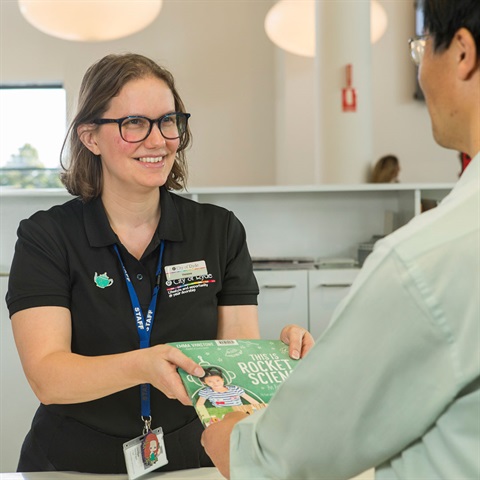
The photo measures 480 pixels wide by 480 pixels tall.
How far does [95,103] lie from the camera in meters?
1.92


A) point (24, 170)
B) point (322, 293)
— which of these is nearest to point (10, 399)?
point (322, 293)

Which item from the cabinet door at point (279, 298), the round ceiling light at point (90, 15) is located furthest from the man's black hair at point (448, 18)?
the round ceiling light at point (90, 15)

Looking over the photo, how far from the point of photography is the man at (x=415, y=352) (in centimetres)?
73

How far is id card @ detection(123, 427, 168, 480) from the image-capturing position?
1.58 meters

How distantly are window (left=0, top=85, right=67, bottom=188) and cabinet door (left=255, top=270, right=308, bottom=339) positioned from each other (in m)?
5.19

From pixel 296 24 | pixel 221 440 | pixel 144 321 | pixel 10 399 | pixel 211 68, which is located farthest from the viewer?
pixel 211 68

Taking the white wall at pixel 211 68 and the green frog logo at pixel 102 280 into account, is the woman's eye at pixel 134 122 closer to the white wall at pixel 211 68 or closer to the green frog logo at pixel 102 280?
the green frog logo at pixel 102 280

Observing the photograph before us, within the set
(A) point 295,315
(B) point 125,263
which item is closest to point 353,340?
(B) point 125,263

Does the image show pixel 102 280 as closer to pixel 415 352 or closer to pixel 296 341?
pixel 296 341

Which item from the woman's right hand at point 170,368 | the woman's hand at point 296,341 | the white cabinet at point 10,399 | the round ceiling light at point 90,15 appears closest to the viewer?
the woman's right hand at point 170,368

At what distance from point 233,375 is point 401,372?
0.61m

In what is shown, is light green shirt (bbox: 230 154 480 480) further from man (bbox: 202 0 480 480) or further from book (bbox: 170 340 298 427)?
book (bbox: 170 340 298 427)

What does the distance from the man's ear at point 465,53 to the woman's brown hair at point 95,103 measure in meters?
1.21

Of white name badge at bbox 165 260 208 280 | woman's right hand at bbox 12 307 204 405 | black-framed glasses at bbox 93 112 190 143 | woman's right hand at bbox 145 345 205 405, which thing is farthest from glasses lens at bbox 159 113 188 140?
woman's right hand at bbox 145 345 205 405
